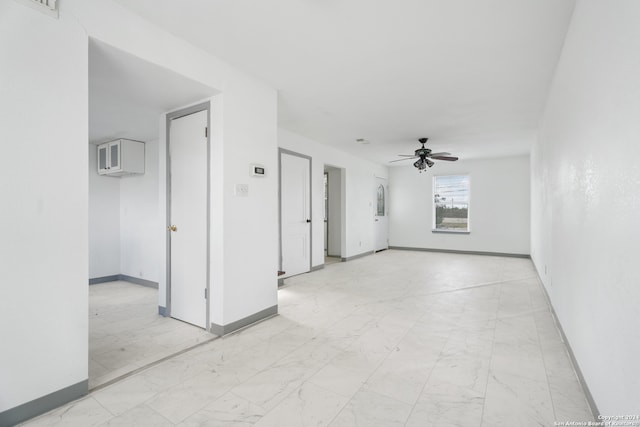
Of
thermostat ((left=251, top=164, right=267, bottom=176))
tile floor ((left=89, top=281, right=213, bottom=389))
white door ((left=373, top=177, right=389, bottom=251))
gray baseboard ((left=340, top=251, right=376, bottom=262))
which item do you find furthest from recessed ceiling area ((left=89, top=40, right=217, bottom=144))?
white door ((left=373, top=177, right=389, bottom=251))

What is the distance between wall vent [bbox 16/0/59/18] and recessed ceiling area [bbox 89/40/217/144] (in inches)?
9.8

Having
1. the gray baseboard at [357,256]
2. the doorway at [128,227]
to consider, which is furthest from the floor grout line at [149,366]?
the gray baseboard at [357,256]

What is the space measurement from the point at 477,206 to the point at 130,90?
26.7 ft

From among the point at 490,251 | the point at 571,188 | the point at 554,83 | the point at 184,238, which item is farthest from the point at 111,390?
the point at 490,251

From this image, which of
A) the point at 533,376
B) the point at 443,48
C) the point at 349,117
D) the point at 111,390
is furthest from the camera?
the point at 349,117

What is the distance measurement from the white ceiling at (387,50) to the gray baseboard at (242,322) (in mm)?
2521

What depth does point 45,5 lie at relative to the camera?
182cm

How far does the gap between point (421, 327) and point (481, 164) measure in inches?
257

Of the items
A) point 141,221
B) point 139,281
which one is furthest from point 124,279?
point 141,221

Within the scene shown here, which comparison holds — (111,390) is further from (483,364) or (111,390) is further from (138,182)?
(138,182)

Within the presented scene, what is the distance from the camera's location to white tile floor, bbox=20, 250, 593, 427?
1.80 meters

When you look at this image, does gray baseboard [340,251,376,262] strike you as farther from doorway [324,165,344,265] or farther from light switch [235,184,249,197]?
light switch [235,184,249,197]

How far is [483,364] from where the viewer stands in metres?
2.39

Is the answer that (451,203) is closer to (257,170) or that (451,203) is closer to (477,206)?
(477,206)
